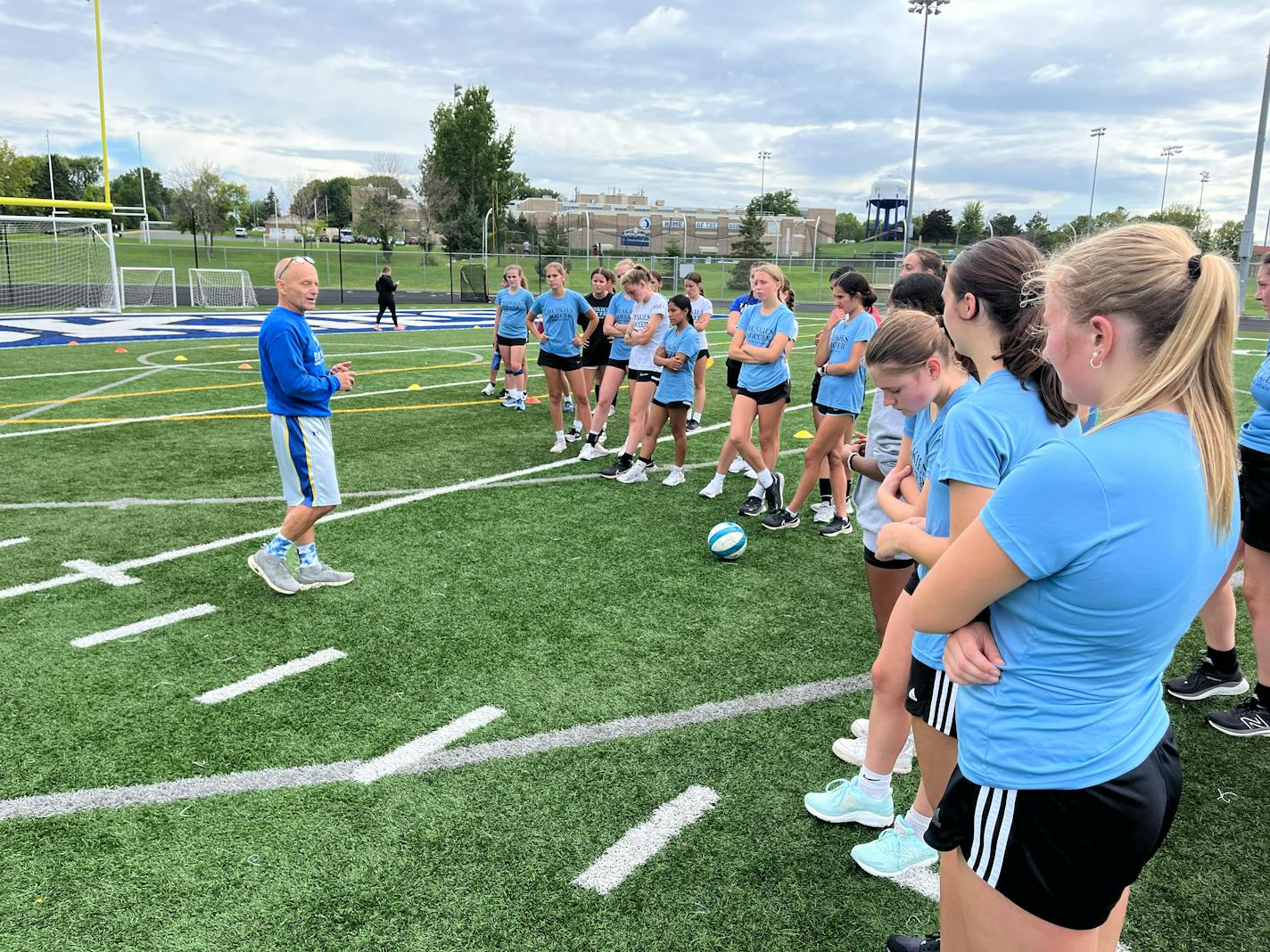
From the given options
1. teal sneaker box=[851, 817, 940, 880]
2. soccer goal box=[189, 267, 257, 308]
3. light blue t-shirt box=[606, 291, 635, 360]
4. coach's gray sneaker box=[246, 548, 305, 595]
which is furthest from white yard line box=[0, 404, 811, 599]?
soccer goal box=[189, 267, 257, 308]

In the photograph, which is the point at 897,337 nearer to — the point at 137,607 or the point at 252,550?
the point at 137,607

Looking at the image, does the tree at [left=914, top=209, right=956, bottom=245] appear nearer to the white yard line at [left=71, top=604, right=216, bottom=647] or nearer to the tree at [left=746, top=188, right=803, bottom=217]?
the tree at [left=746, top=188, right=803, bottom=217]

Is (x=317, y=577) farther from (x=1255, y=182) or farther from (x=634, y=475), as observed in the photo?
(x=1255, y=182)

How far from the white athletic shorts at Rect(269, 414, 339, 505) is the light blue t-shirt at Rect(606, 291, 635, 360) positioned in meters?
4.45

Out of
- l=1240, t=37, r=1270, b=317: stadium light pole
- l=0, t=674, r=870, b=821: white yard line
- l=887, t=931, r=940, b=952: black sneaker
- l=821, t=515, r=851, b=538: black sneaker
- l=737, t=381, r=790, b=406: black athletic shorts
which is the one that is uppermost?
l=1240, t=37, r=1270, b=317: stadium light pole

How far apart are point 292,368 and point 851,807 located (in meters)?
4.13

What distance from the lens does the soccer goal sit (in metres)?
28.8

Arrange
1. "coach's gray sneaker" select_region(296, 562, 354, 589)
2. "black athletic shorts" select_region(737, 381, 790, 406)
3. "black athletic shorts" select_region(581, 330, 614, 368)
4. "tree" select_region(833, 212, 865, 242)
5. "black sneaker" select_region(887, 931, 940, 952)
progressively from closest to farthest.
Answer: "black sneaker" select_region(887, 931, 940, 952) → "coach's gray sneaker" select_region(296, 562, 354, 589) → "black athletic shorts" select_region(737, 381, 790, 406) → "black athletic shorts" select_region(581, 330, 614, 368) → "tree" select_region(833, 212, 865, 242)

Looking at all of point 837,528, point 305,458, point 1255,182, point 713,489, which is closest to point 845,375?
point 837,528

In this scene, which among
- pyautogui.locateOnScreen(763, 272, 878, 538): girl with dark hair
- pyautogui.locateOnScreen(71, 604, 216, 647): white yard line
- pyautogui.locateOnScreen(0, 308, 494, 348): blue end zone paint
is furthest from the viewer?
pyautogui.locateOnScreen(0, 308, 494, 348): blue end zone paint

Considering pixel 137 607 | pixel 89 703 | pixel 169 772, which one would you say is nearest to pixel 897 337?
pixel 169 772

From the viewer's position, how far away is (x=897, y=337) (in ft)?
9.36

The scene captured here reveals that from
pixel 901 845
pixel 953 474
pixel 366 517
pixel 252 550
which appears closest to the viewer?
pixel 953 474

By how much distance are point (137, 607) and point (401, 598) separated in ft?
5.25
